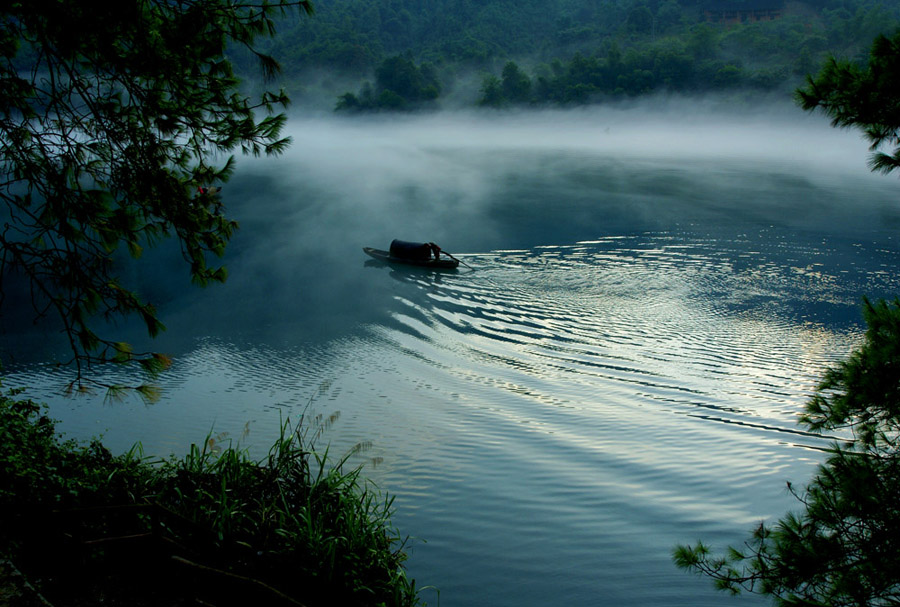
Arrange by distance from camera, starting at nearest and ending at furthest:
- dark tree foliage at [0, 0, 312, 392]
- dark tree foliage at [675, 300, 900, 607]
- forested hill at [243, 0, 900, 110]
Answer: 1. dark tree foliage at [675, 300, 900, 607]
2. dark tree foliage at [0, 0, 312, 392]
3. forested hill at [243, 0, 900, 110]

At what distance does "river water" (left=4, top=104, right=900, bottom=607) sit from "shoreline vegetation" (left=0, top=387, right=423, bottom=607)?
3.43 feet

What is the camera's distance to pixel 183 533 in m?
4.57

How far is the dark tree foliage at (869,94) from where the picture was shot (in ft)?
A: 10.9

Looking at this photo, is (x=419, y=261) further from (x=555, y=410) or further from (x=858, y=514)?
(x=858, y=514)

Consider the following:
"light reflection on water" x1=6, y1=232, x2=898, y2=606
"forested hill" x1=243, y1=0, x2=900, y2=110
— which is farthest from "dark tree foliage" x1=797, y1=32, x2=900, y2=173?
"forested hill" x1=243, y1=0, x2=900, y2=110

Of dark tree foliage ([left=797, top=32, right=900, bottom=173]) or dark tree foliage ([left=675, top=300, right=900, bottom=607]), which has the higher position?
dark tree foliage ([left=797, top=32, right=900, bottom=173])

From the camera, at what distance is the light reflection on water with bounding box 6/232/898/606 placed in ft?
19.5

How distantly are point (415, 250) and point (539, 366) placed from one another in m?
8.25

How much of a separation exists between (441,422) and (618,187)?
29.0 m

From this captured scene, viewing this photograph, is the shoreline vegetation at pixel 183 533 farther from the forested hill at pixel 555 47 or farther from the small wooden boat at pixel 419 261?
the forested hill at pixel 555 47

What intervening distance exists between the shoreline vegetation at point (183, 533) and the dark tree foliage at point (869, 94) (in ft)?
13.1

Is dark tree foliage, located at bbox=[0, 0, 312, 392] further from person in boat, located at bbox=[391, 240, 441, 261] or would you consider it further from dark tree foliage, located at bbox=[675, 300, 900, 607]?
person in boat, located at bbox=[391, 240, 441, 261]

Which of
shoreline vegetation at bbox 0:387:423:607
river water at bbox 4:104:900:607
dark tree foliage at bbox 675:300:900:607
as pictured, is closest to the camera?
dark tree foliage at bbox 675:300:900:607

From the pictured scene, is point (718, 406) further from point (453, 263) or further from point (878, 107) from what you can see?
point (453, 263)
